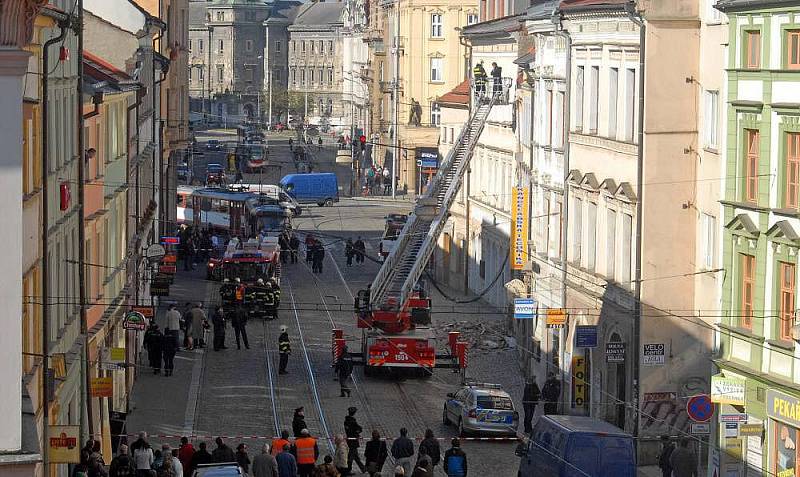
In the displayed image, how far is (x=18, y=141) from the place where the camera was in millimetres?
17672

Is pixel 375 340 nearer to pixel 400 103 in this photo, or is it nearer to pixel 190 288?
pixel 190 288

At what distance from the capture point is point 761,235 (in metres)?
31.2

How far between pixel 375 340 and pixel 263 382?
3081 millimetres

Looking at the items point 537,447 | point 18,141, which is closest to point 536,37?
point 537,447

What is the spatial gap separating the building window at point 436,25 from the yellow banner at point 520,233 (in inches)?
2049

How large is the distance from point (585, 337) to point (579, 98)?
6.56 metres

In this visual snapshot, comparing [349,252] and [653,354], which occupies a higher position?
[653,354]

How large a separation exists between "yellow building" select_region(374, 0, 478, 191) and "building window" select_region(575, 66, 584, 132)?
174 ft

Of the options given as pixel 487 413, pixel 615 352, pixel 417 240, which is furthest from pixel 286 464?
pixel 417 240

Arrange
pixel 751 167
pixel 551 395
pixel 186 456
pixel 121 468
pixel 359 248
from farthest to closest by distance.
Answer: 1. pixel 359 248
2. pixel 551 395
3. pixel 751 167
4. pixel 186 456
5. pixel 121 468

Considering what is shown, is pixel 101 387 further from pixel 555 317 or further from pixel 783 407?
pixel 555 317

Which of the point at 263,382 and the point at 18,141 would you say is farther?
the point at 263,382

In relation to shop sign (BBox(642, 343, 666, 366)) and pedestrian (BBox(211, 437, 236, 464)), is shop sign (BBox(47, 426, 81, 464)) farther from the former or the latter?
shop sign (BBox(642, 343, 666, 366))

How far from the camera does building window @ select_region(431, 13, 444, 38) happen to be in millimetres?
99062
